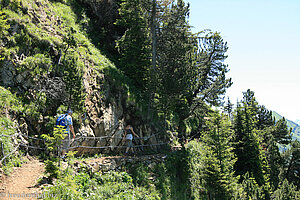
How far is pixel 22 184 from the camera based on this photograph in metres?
6.90

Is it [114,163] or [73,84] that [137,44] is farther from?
[114,163]

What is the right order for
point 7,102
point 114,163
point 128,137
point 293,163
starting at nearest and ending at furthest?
point 7,102 → point 114,163 → point 128,137 → point 293,163

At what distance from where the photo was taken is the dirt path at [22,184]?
6246 mm

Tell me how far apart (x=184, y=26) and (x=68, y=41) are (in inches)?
361

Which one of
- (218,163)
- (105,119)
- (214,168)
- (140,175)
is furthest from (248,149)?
(105,119)

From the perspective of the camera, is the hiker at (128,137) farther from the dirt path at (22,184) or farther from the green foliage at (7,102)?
the green foliage at (7,102)

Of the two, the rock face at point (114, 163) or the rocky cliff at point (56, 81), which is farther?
the rocky cliff at point (56, 81)

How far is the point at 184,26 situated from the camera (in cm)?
1683

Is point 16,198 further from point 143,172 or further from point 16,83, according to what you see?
point 143,172

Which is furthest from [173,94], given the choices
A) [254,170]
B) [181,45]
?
[254,170]

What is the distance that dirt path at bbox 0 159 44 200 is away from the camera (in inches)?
246

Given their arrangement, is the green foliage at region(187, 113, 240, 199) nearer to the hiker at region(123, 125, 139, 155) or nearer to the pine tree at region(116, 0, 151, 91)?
the hiker at region(123, 125, 139, 155)

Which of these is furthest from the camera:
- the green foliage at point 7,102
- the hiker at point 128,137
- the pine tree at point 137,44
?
the pine tree at point 137,44

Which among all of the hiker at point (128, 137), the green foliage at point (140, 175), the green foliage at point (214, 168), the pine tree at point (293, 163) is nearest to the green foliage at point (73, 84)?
the hiker at point (128, 137)
